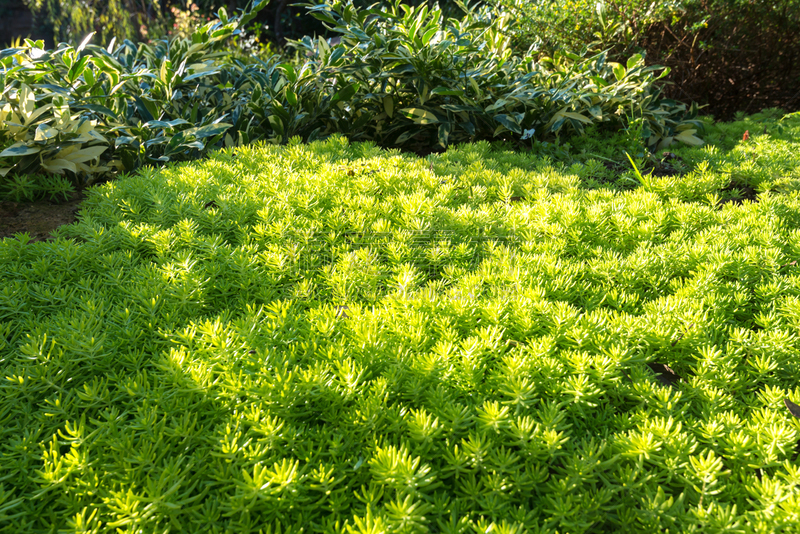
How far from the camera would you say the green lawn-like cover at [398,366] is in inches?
50.5

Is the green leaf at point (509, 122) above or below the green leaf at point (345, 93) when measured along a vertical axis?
below

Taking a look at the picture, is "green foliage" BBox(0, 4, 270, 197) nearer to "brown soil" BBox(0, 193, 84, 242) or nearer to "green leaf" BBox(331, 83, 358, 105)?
"brown soil" BBox(0, 193, 84, 242)

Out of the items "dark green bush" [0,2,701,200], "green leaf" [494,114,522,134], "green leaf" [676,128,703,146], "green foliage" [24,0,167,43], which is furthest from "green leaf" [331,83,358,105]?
"green foliage" [24,0,167,43]

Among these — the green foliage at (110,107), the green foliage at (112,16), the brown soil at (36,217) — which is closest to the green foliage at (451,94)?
the green foliage at (110,107)

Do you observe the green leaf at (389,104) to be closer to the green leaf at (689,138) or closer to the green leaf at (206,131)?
the green leaf at (206,131)

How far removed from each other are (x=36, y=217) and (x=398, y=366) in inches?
109

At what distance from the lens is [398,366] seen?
1.65m

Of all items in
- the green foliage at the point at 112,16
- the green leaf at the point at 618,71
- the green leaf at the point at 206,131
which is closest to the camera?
the green leaf at the point at 206,131

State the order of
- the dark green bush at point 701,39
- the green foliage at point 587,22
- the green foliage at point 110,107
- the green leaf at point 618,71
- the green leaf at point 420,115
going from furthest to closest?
the dark green bush at point 701,39
the green foliage at point 587,22
the green leaf at point 618,71
the green leaf at point 420,115
the green foliage at point 110,107

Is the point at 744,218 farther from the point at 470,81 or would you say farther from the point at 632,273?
the point at 470,81

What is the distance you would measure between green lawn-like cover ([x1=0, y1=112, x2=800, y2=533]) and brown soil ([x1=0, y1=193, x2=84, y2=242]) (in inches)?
11.4

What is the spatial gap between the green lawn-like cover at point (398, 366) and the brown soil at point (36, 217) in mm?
291

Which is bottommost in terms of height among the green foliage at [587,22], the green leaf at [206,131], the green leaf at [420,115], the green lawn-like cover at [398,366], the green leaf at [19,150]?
the green lawn-like cover at [398,366]

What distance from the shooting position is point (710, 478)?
1296mm
